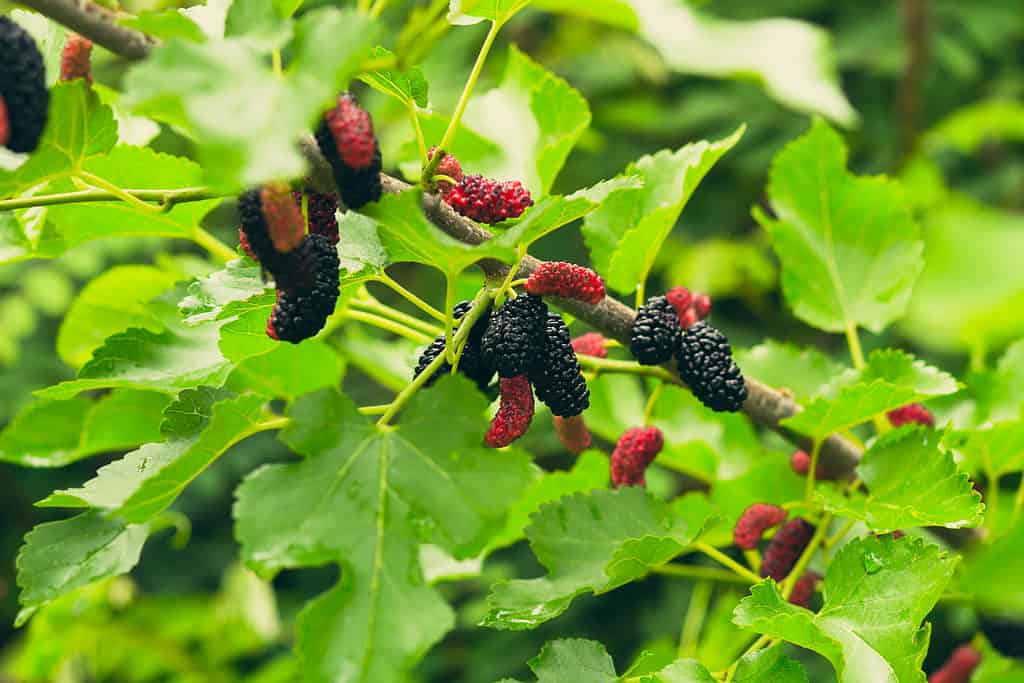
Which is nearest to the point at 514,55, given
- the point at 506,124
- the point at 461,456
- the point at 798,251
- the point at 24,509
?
the point at 506,124

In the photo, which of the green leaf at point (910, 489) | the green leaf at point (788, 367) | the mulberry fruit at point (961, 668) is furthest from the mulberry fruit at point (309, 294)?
the mulberry fruit at point (961, 668)

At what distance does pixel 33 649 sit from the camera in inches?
65.7

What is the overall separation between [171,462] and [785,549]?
0.49m

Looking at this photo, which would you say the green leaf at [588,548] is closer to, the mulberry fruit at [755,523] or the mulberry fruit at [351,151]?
the mulberry fruit at [755,523]

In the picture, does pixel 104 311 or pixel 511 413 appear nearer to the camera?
pixel 511 413

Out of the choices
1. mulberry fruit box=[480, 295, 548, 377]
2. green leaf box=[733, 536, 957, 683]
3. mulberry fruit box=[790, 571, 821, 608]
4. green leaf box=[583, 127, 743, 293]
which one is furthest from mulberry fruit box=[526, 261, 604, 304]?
mulberry fruit box=[790, 571, 821, 608]

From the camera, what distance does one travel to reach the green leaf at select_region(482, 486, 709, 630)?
643mm

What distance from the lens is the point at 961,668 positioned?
92cm

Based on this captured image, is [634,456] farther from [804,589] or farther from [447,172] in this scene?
[447,172]

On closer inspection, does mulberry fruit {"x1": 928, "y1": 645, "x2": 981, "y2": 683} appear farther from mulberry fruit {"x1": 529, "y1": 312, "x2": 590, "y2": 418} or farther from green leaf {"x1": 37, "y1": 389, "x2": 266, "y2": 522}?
green leaf {"x1": 37, "y1": 389, "x2": 266, "y2": 522}

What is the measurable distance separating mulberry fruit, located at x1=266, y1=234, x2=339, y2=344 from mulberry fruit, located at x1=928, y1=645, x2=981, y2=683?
681mm

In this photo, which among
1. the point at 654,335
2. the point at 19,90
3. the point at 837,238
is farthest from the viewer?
the point at 837,238

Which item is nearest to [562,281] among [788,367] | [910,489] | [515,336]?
[515,336]

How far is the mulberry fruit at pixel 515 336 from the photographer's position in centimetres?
60
